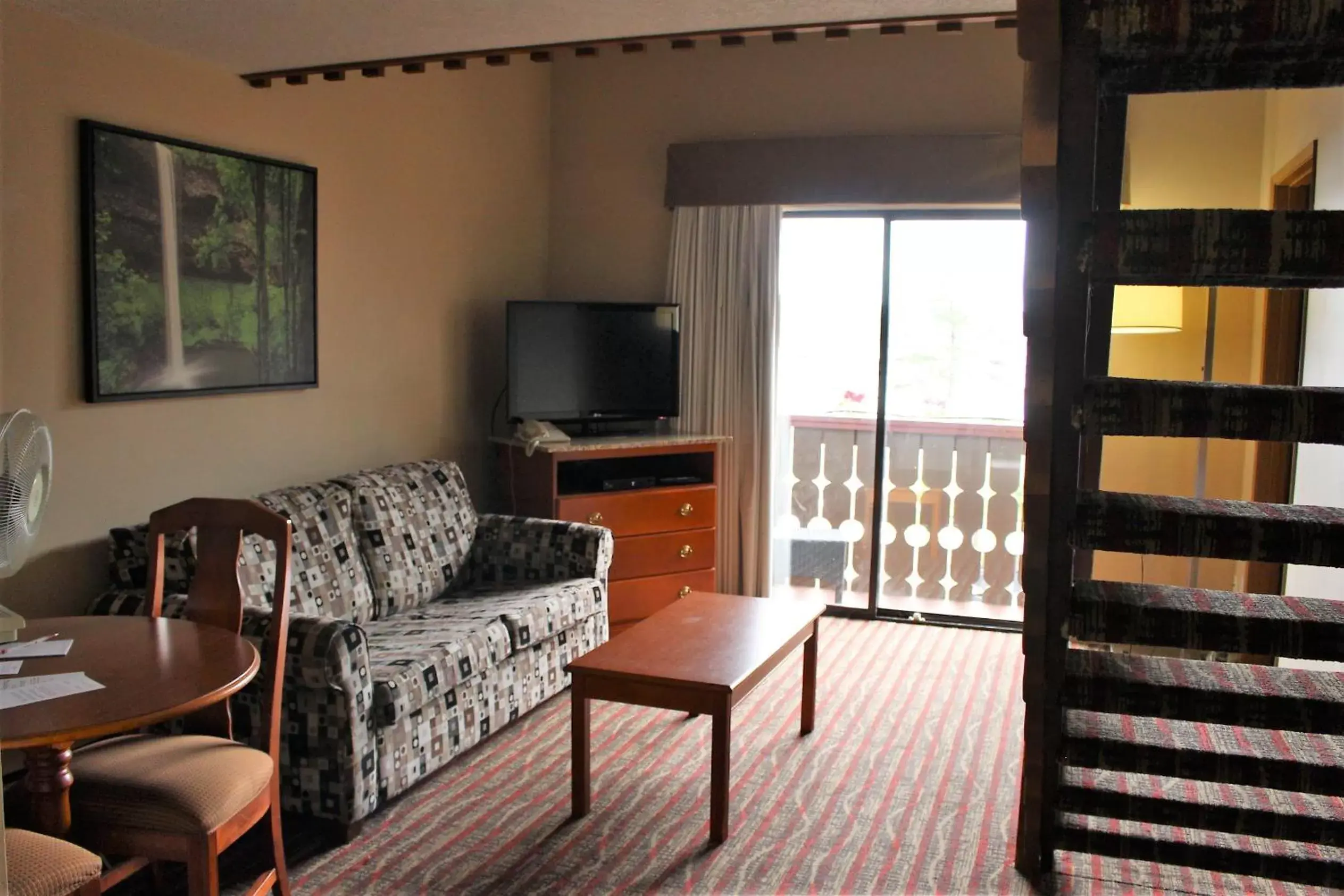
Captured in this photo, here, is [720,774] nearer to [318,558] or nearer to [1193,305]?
[318,558]

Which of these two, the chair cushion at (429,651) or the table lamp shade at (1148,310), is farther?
the table lamp shade at (1148,310)

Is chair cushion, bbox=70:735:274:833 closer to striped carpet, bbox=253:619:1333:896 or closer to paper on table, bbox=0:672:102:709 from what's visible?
paper on table, bbox=0:672:102:709

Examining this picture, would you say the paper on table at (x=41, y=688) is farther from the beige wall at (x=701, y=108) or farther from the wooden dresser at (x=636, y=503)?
the beige wall at (x=701, y=108)

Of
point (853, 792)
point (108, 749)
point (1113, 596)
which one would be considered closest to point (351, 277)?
point (108, 749)

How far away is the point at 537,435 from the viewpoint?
4.96m

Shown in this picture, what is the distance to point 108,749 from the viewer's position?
7.93ft

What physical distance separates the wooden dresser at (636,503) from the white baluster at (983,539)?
1.31 metres

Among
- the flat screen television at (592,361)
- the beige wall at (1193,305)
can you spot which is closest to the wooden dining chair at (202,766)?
the flat screen television at (592,361)

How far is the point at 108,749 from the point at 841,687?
279cm

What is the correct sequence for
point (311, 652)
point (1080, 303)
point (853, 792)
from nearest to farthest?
point (1080, 303) < point (311, 652) < point (853, 792)

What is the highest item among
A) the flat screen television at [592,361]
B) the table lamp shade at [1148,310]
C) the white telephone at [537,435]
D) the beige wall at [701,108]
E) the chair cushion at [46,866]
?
the beige wall at [701,108]

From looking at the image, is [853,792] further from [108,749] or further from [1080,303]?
[1080,303]

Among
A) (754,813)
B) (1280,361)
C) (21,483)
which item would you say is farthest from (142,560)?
(1280,361)

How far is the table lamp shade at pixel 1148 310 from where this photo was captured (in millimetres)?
4559
